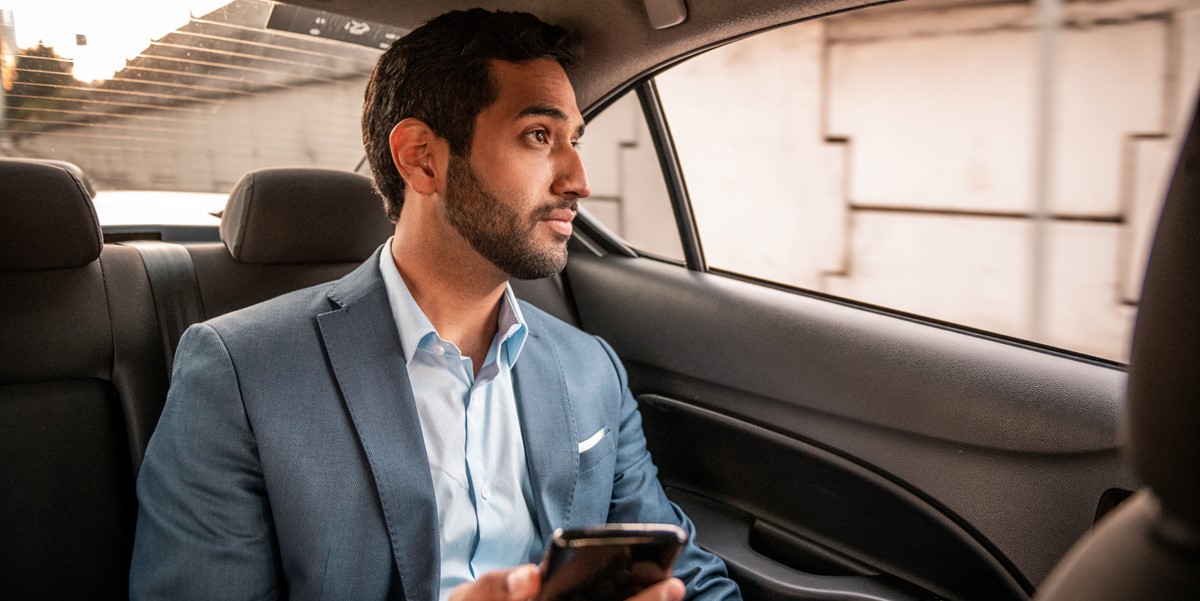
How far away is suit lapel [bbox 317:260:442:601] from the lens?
1.25 m

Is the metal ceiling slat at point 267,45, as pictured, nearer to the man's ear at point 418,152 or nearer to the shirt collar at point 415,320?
the man's ear at point 418,152

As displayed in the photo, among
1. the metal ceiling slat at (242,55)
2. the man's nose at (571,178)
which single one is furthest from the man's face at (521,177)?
the metal ceiling slat at (242,55)

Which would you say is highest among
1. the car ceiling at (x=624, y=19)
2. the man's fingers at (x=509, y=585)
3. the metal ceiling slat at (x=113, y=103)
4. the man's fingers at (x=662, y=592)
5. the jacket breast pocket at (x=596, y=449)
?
the car ceiling at (x=624, y=19)

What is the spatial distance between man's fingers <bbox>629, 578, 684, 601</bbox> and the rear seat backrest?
3.28ft

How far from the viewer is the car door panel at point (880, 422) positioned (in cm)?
149

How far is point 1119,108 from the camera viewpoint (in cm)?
242

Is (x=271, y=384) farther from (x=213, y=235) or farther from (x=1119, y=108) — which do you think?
Answer: (x=1119, y=108)

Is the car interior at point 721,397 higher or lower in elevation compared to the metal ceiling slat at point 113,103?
lower

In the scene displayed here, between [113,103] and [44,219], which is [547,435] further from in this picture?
[113,103]

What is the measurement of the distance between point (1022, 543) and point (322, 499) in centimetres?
112

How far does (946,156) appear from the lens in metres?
2.96

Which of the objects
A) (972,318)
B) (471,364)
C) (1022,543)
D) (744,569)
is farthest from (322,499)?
(972,318)

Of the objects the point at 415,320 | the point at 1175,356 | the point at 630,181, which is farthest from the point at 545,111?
the point at 630,181

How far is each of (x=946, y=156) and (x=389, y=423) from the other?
2278 millimetres
